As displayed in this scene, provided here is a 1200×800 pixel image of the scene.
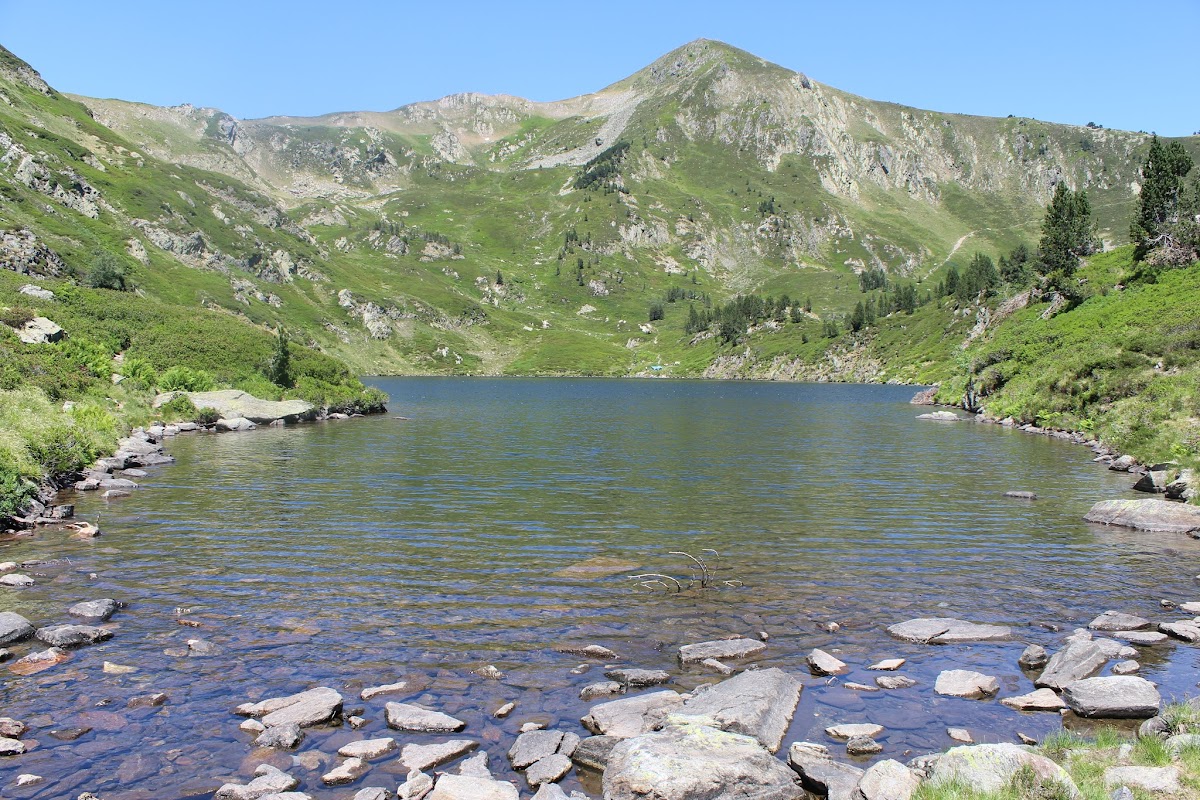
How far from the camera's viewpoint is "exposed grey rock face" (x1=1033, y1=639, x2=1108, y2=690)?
15711 millimetres

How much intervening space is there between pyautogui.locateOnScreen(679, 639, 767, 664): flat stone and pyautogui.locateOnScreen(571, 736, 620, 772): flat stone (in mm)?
4518

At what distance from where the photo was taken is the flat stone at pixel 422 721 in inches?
550

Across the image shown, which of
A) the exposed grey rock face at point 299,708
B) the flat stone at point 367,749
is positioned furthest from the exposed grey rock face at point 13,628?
the flat stone at point 367,749

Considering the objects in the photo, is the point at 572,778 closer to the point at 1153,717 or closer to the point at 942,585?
the point at 1153,717

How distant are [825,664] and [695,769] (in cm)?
691

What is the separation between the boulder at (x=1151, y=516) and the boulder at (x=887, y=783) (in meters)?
26.5

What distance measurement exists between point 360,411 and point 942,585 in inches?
3132

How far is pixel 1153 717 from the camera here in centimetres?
1320

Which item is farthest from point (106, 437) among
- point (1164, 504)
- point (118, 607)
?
point (1164, 504)

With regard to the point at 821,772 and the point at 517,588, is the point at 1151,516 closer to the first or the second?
the point at 821,772

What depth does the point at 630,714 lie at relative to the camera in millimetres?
14078

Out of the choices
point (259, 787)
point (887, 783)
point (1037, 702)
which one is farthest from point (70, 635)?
point (1037, 702)

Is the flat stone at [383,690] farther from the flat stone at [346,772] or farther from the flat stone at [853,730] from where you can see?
the flat stone at [853,730]

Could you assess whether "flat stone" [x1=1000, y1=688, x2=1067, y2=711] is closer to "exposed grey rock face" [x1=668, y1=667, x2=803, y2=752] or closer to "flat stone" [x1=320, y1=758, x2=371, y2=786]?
"exposed grey rock face" [x1=668, y1=667, x2=803, y2=752]
